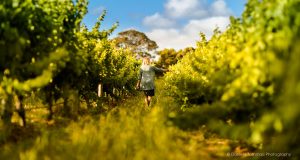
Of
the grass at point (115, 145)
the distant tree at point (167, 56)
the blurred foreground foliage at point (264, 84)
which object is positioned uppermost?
the distant tree at point (167, 56)

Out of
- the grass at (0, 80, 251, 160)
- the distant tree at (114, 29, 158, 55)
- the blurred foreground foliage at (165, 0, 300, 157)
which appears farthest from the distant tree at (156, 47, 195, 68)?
the blurred foreground foliage at (165, 0, 300, 157)

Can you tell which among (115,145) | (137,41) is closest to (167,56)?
(137,41)

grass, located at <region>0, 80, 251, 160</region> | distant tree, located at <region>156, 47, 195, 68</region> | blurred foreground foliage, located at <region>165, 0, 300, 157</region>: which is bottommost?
grass, located at <region>0, 80, 251, 160</region>

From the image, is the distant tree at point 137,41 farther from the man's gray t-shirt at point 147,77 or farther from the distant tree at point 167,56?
the man's gray t-shirt at point 147,77

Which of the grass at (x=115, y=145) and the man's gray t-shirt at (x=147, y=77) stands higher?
the man's gray t-shirt at (x=147, y=77)

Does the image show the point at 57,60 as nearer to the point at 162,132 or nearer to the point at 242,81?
the point at 162,132

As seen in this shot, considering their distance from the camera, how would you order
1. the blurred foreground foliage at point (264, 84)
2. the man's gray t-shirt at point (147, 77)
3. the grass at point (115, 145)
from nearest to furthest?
1. the blurred foreground foliage at point (264, 84)
2. the grass at point (115, 145)
3. the man's gray t-shirt at point (147, 77)

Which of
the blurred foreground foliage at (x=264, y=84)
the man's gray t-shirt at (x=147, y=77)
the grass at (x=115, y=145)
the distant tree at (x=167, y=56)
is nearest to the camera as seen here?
the blurred foreground foliage at (x=264, y=84)

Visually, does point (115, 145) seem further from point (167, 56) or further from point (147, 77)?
point (167, 56)

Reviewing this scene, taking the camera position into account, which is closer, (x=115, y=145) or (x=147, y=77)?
(x=115, y=145)

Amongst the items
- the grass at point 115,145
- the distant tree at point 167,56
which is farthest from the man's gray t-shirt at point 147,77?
the distant tree at point 167,56

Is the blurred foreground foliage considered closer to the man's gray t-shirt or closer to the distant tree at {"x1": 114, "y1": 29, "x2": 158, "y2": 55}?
the man's gray t-shirt

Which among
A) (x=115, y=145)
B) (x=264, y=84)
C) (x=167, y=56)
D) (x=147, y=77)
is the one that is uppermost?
(x=167, y=56)

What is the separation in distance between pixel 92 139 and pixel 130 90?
22.8m
